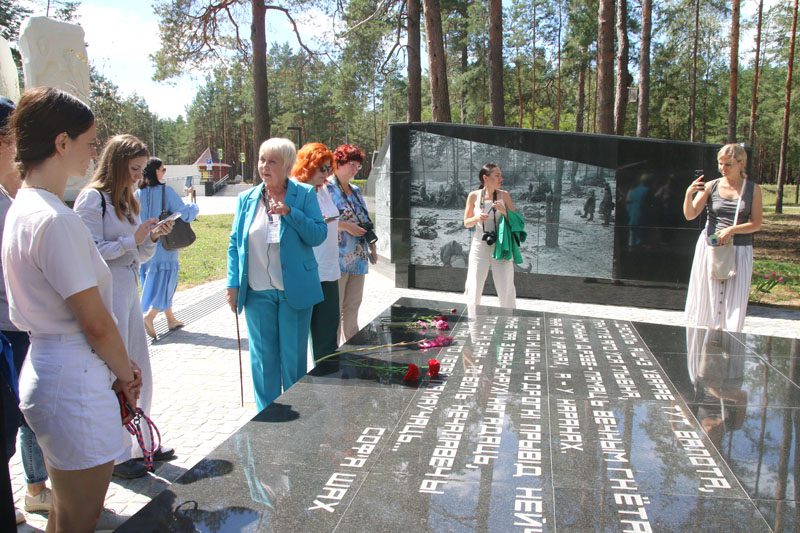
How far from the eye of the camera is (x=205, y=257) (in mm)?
13500

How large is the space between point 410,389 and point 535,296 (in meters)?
6.28

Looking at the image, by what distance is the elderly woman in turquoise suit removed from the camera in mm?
3746

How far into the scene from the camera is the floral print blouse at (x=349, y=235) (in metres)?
5.27

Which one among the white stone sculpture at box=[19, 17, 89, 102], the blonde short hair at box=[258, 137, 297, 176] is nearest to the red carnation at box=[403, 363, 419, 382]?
the blonde short hair at box=[258, 137, 297, 176]

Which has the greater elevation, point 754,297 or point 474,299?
point 474,299

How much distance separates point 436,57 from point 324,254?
1170 centimetres

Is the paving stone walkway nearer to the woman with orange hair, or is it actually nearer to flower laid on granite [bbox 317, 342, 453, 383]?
the woman with orange hair

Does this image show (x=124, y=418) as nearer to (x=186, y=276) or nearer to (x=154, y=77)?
(x=186, y=276)

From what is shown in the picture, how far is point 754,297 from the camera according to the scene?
32.6 feet

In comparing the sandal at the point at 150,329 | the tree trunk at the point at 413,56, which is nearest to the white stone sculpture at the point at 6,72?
the sandal at the point at 150,329

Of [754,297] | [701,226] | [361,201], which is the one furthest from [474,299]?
[754,297]

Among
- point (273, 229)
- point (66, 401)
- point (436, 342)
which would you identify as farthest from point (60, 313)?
point (436, 342)

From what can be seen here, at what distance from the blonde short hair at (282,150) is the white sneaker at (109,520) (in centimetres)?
199

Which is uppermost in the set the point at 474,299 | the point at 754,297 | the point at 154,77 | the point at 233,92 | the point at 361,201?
the point at 233,92
